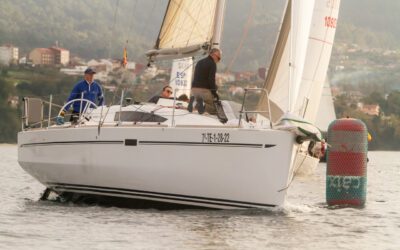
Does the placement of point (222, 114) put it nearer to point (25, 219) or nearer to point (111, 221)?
point (111, 221)

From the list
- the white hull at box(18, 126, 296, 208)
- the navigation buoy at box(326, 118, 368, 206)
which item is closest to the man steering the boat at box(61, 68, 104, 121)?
the white hull at box(18, 126, 296, 208)

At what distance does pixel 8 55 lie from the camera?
75.4 metres

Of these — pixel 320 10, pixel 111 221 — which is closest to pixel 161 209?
pixel 111 221

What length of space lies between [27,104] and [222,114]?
414 cm

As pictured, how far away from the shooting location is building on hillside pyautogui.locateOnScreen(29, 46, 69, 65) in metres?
81.6

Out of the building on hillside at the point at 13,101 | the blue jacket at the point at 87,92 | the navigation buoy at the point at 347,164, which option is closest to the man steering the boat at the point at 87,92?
the blue jacket at the point at 87,92

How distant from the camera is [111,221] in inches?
398

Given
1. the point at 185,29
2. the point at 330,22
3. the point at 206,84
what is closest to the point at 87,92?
the point at 185,29

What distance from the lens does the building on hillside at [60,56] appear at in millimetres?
82194

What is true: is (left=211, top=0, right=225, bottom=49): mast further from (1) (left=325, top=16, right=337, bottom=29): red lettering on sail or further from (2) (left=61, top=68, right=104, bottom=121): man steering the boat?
(1) (left=325, top=16, right=337, bottom=29): red lettering on sail

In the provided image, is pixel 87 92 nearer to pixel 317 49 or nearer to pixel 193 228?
pixel 193 228

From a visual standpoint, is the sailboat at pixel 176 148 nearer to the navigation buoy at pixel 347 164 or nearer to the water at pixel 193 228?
the water at pixel 193 228

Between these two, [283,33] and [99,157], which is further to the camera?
[283,33]

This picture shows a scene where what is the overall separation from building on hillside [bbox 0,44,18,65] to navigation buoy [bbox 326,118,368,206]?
64911 mm
